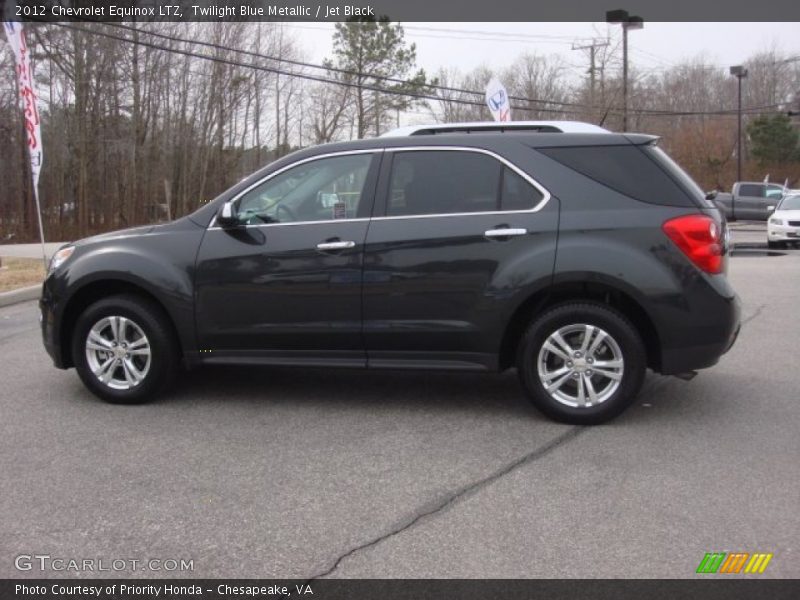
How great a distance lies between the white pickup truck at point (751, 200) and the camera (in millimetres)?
30328

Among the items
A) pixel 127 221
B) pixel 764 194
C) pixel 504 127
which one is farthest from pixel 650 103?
pixel 504 127

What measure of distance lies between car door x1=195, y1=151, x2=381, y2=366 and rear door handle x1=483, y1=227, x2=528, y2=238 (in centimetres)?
86

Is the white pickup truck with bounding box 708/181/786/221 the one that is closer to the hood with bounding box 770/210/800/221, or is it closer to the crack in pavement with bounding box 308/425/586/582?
the hood with bounding box 770/210/800/221

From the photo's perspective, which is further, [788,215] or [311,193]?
[788,215]

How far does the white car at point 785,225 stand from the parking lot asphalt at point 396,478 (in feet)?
47.1

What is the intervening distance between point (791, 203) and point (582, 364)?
1738 cm

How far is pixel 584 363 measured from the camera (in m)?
5.02

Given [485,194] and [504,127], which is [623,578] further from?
[504,127]

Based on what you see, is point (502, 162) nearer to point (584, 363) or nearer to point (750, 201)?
point (584, 363)

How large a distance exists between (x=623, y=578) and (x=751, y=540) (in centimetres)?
73

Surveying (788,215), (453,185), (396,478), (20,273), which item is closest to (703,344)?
(453,185)

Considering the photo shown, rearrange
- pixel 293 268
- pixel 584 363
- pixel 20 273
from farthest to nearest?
pixel 20 273
pixel 293 268
pixel 584 363

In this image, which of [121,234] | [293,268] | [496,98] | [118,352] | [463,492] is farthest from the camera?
[496,98]

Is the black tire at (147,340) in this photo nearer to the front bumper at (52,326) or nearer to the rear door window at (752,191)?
the front bumper at (52,326)
